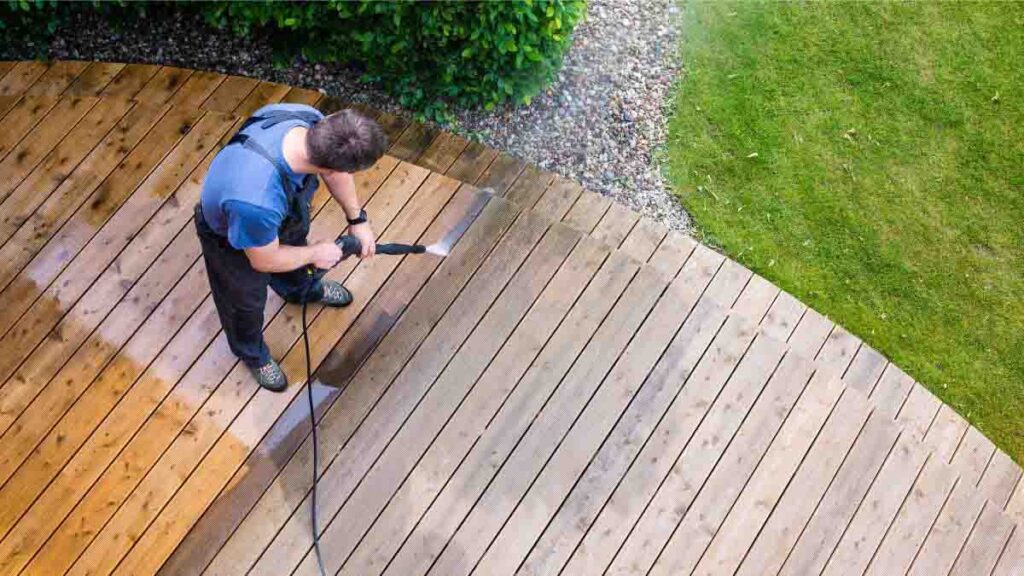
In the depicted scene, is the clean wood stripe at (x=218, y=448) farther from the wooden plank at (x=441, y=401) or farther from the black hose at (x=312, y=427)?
the wooden plank at (x=441, y=401)

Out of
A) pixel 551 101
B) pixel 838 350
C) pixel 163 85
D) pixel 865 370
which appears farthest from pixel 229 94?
pixel 865 370

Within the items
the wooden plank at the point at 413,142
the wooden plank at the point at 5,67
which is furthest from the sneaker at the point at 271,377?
the wooden plank at the point at 5,67

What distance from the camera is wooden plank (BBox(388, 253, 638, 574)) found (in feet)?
12.6

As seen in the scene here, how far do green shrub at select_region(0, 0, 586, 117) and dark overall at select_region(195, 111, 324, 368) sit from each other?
133 cm

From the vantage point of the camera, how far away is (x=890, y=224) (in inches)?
202

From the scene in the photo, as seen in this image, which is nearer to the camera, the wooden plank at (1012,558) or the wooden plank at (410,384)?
the wooden plank at (410,384)

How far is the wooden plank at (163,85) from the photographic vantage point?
4777 mm

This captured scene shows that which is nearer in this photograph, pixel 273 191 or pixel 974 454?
pixel 273 191

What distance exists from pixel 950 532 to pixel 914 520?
176 millimetres

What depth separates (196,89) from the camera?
4863mm

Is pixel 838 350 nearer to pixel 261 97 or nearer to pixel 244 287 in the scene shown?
pixel 244 287

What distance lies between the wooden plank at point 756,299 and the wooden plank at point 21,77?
3847 mm

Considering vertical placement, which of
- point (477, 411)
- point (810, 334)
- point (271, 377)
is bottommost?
point (810, 334)

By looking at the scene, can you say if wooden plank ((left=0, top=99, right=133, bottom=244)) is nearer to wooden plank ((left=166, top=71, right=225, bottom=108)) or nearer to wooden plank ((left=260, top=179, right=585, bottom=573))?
wooden plank ((left=166, top=71, right=225, bottom=108))
